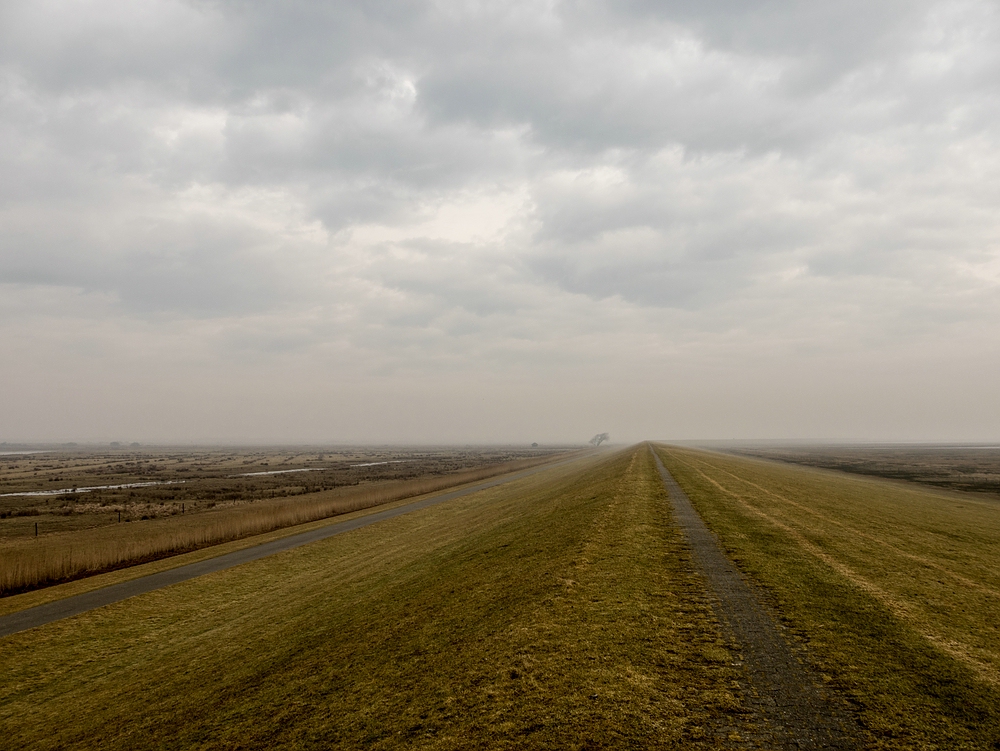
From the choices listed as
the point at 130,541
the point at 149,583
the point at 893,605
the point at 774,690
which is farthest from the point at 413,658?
the point at 130,541

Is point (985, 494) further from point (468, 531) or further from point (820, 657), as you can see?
point (820, 657)

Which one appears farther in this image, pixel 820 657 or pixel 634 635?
pixel 634 635

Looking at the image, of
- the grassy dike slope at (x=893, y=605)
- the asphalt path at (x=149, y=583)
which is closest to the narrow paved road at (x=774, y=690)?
the grassy dike slope at (x=893, y=605)

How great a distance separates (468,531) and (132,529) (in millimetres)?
32412

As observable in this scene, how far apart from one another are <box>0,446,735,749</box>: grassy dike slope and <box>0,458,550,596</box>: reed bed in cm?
1041

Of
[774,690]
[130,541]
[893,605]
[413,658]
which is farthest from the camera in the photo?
[130,541]

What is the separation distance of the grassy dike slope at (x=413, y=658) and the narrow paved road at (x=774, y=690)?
0.47 m

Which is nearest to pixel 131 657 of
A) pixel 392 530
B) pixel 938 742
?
pixel 392 530

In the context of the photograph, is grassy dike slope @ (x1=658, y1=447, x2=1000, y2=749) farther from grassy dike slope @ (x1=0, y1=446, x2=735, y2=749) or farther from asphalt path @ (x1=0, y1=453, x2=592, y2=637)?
asphalt path @ (x1=0, y1=453, x2=592, y2=637)

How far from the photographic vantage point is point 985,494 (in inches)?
1939

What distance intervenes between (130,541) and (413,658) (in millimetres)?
34726

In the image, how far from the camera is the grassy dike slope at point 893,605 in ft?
24.1

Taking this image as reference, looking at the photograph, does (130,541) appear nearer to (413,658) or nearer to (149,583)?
(149,583)

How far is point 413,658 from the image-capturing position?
37.8ft
